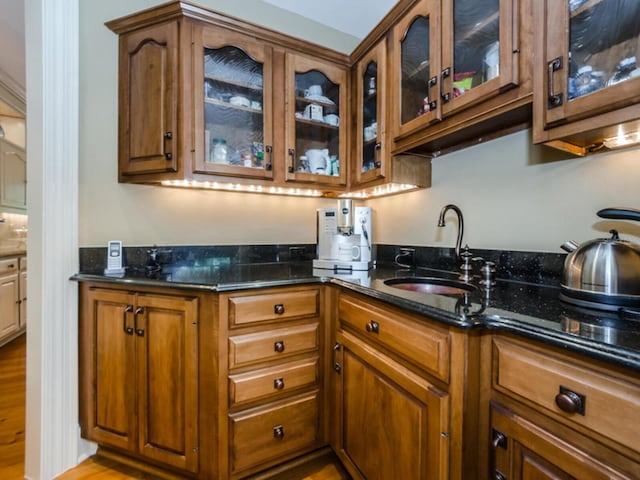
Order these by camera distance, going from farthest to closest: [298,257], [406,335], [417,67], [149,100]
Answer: [298,257] → [149,100] → [417,67] → [406,335]

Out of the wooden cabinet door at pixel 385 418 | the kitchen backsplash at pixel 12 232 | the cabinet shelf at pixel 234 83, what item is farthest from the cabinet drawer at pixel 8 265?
the wooden cabinet door at pixel 385 418

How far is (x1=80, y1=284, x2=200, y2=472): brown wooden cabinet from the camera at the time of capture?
4.14 ft

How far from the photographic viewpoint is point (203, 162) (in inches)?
59.6

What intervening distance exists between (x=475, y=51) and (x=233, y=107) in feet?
3.98

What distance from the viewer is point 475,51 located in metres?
1.16

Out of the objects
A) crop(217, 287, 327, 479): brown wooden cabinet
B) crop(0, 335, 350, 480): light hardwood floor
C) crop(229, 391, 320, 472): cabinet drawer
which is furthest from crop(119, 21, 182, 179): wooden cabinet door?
crop(0, 335, 350, 480): light hardwood floor

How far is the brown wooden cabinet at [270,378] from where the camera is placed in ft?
4.07

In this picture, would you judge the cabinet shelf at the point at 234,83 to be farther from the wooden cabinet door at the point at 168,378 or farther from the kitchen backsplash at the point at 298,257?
the wooden cabinet door at the point at 168,378

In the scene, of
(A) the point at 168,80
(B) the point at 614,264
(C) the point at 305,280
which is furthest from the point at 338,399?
(A) the point at 168,80

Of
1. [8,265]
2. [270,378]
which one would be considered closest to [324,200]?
[270,378]

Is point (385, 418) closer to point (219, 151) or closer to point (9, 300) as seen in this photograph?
point (219, 151)

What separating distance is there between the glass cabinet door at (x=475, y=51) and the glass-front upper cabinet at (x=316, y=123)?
76cm

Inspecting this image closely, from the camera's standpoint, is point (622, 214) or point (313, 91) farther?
point (313, 91)

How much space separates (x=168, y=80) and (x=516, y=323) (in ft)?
5.87
